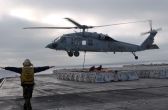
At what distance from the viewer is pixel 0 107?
1686 centimetres

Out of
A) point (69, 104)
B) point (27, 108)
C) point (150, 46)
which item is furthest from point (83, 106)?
point (150, 46)

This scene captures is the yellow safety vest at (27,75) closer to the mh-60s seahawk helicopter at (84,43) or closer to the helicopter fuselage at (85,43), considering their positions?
the mh-60s seahawk helicopter at (84,43)

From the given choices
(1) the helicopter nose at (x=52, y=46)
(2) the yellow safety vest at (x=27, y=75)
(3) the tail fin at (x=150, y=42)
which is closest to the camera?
(2) the yellow safety vest at (x=27, y=75)

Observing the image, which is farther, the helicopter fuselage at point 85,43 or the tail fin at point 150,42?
the tail fin at point 150,42

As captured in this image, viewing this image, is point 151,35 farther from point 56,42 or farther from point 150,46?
point 56,42

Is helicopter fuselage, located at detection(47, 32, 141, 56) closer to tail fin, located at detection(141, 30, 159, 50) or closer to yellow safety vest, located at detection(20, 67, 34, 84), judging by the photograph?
tail fin, located at detection(141, 30, 159, 50)

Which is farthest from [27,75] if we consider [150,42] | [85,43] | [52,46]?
[150,42]

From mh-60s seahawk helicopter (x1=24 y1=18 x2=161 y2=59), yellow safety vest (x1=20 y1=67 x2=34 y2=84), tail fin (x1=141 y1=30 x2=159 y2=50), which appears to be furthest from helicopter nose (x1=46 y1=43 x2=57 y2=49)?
yellow safety vest (x1=20 y1=67 x2=34 y2=84)

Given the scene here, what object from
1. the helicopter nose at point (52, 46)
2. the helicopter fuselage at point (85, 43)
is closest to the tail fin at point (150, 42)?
the helicopter fuselage at point (85, 43)

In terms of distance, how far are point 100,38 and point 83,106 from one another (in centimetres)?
2581

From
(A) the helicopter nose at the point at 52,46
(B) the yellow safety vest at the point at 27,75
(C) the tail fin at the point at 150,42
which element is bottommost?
(B) the yellow safety vest at the point at 27,75

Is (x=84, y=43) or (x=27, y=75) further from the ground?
(x=84, y=43)

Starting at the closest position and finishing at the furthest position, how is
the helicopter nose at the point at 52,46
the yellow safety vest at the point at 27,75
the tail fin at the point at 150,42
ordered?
1. the yellow safety vest at the point at 27,75
2. the helicopter nose at the point at 52,46
3. the tail fin at the point at 150,42

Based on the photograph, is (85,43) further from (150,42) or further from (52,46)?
(150,42)
